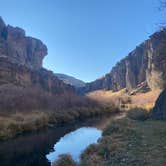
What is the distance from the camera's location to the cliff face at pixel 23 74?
195 feet

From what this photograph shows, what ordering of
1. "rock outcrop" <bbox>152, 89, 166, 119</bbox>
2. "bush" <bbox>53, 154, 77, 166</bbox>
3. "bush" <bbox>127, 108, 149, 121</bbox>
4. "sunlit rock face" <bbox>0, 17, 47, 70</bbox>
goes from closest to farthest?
"bush" <bbox>53, 154, 77, 166</bbox>
"rock outcrop" <bbox>152, 89, 166, 119</bbox>
"bush" <bbox>127, 108, 149, 121</bbox>
"sunlit rock face" <bbox>0, 17, 47, 70</bbox>

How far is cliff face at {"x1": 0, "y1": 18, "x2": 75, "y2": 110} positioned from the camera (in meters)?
59.5

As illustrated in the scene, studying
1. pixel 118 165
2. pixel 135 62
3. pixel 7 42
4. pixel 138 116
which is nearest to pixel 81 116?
pixel 138 116

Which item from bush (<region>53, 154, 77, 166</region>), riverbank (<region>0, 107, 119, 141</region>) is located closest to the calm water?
riverbank (<region>0, 107, 119, 141</region>)

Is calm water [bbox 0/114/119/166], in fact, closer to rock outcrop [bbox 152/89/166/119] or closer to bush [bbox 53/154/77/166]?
bush [bbox 53/154/77/166]

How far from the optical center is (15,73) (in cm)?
8944

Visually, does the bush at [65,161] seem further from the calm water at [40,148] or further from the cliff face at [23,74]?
the cliff face at [23,74]

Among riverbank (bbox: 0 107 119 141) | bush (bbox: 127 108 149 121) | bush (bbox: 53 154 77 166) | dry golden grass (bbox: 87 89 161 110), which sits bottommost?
bush (bbox: 53 154 77 166)

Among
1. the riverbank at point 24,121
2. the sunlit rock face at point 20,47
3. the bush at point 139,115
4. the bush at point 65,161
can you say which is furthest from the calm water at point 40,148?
the sunlit rock face at point 20,47

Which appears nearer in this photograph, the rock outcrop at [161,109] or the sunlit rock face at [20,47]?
the rock outcrop at [161,109]

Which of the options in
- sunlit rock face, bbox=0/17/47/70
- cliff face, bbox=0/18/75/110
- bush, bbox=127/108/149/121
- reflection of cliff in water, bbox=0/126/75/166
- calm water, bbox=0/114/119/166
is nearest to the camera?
reflection of cliff in water, bbox=0/126/75/166

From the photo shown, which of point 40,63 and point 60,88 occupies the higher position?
point 40,63

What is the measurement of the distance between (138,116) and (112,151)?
2529 centimetres

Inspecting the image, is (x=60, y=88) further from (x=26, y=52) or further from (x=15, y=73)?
(x=26, y=52)
